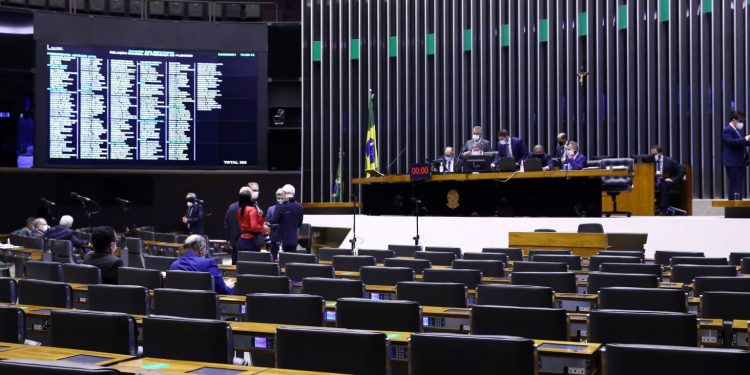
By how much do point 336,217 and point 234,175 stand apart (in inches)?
269

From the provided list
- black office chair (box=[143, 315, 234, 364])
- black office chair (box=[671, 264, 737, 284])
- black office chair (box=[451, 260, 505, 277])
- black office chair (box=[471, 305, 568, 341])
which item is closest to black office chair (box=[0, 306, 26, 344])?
black office chair (box=[143, 315, 234, 364])

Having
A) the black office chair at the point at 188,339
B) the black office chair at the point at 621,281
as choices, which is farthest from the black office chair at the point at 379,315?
the black office chair at the point at 621,281

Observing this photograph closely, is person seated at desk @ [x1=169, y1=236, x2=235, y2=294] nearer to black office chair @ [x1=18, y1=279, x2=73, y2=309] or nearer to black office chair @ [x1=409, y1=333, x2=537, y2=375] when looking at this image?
black office chair @ [x1=18, y1=279, x2=73, y2=309]

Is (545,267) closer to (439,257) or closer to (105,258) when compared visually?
(439,257)

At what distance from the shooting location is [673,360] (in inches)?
114

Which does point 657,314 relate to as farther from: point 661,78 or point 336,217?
point 661,78

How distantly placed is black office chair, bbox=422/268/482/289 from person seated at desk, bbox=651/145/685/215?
8.12 meters

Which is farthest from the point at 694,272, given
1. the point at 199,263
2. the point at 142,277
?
the point at 142,277

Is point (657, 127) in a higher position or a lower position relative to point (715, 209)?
higher

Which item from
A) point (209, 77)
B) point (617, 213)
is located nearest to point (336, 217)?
point (617, 213)

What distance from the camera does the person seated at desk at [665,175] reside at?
44.5 feet

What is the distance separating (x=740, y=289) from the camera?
558 cm

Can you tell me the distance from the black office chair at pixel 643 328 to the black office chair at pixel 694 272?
9.19 feet

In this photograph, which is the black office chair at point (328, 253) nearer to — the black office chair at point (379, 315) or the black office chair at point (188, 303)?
the black office chair at point (188, 303)
